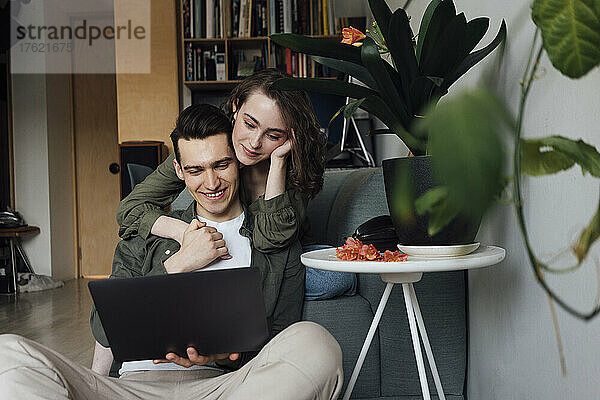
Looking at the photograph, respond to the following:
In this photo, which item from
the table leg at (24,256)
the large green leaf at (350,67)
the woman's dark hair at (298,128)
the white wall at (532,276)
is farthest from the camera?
the table leg at (24,256)

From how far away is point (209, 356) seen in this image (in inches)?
54.2

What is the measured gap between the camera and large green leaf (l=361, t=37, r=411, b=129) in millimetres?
1179

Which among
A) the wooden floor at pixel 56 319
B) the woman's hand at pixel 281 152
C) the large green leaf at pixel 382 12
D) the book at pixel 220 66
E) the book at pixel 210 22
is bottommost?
the wooden floor at pixel 56 319

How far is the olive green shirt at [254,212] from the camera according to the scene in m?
1.57

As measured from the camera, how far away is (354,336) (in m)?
1.66

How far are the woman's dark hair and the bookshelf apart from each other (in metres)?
3.19

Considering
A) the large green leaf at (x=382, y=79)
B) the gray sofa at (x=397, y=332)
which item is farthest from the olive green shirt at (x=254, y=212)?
the large green leaf at (x=382, y=79)

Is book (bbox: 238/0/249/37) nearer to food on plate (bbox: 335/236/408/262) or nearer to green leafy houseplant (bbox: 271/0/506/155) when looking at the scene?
green leafy houseplant (bbox: 271/0/506/155)

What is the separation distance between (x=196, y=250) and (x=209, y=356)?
0.85ft

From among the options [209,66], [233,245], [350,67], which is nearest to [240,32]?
[209,66]

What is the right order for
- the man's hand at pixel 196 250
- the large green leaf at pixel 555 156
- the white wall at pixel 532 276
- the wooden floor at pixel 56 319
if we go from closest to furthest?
the large green leaf at pixel 555 156 → the white wall at pixel 532 276 → the man's hand at pixel 196 250 → the wooden floor at pixel 56 319

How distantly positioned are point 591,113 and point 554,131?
153mm

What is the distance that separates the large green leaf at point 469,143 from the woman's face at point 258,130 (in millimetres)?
1195

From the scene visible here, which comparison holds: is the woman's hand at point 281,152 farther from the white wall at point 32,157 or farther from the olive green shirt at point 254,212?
the white wall at point 32,157
